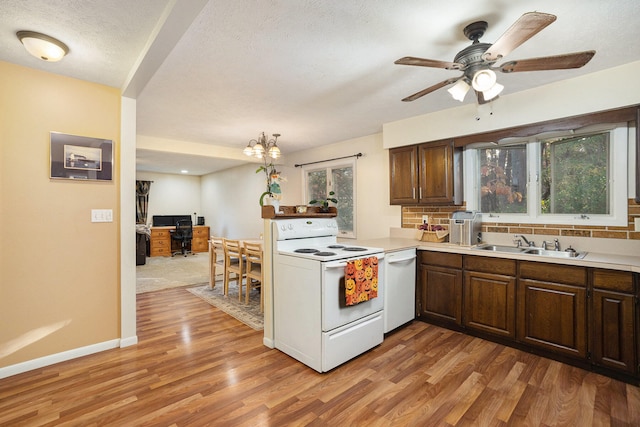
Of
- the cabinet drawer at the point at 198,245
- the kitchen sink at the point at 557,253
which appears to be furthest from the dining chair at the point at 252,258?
the cabinet drawer at the point at 198,245

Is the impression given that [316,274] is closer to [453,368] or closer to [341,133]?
[453,368]

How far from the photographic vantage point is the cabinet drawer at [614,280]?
2.10 metres

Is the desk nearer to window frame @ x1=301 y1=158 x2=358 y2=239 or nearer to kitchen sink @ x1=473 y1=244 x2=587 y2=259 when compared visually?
window frame @ x1=301 y1=158 x2=358 y2=239

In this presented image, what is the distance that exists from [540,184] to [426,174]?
3.70ft

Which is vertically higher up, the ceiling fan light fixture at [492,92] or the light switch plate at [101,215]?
the ceiling fan light fixture at [492,92]

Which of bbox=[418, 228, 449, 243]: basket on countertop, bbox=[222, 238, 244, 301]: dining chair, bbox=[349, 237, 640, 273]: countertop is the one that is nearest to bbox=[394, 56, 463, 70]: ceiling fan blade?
bbox=[349, 237, 640, 273]: countertop

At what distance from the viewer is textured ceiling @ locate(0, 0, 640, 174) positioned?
1.68 m

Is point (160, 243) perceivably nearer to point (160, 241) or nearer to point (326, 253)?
point (160, 241)

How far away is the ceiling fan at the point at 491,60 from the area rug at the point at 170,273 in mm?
4769

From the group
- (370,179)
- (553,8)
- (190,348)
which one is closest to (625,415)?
(553,8)

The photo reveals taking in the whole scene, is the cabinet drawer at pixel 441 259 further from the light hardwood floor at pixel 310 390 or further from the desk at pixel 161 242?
the desk at pixel 161 242

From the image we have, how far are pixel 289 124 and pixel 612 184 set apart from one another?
11.4 feet

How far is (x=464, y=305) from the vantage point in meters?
2.92

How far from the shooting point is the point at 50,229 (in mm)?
2410
